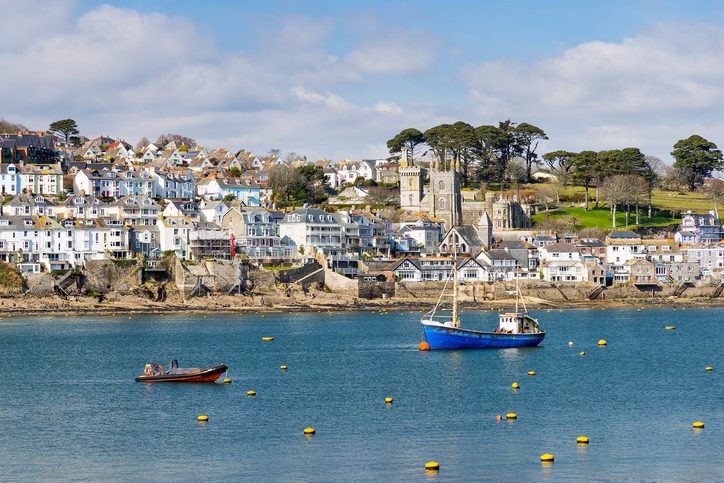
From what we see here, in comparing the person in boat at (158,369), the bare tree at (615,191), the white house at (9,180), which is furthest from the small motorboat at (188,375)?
the bare tree at (615,191)

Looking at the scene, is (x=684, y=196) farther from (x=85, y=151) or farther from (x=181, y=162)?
(x=85, y=151)

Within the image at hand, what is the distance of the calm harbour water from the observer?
31.7 meters

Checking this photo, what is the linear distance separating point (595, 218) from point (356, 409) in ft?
269

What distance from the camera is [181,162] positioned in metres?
136

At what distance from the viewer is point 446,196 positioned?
11725 cm

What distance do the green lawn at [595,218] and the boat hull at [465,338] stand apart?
56.0 meters

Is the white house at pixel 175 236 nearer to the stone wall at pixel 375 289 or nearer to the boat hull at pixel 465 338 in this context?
the stone wall at pixel 375 289

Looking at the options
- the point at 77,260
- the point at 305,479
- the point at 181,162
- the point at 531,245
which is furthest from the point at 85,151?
the point at 305,479

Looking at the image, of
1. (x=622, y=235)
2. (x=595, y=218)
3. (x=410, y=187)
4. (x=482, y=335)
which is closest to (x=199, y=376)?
(x=482, y=335)

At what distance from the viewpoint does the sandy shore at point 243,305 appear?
8669 cm

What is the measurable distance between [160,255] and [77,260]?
6.71 metres

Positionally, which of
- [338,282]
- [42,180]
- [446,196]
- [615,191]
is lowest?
[338,282]

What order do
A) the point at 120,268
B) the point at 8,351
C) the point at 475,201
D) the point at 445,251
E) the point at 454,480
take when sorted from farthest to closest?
the point at 475,201, the point at 445,251, the point at 120,268, the point at 8,351, the point at 454,480

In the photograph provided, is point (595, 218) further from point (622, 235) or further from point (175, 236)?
point (175, 236)
